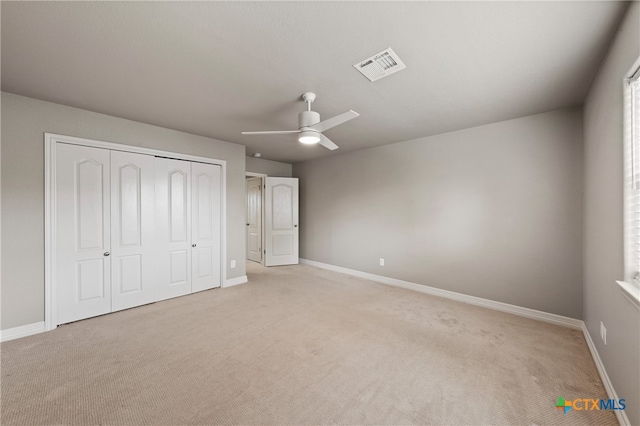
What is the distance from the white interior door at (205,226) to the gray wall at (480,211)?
8.11ft

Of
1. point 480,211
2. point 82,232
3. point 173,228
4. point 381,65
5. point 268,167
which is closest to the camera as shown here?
point 381,65

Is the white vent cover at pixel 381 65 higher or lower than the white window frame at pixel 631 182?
higher

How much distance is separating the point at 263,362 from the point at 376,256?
9.84 ft

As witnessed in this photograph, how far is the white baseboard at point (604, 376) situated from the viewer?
4.79ft

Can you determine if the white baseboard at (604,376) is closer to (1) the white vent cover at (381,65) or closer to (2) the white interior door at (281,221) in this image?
(1) the white vent cover at (381,65)

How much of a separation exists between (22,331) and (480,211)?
555cm

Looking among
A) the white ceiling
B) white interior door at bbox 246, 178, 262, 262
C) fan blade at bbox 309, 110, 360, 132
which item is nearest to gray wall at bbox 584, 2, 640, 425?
the white ceiling

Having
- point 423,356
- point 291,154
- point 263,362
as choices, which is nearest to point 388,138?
point 291,154

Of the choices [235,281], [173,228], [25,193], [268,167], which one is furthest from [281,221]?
[25,193]

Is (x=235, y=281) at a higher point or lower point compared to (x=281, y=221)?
lower

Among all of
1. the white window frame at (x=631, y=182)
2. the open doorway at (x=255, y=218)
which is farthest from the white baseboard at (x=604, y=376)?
the open doorway at (x=255, y=218)

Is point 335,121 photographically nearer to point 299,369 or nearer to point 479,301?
point 299,369

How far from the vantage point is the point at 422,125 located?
11.3 feet

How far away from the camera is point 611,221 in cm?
178
